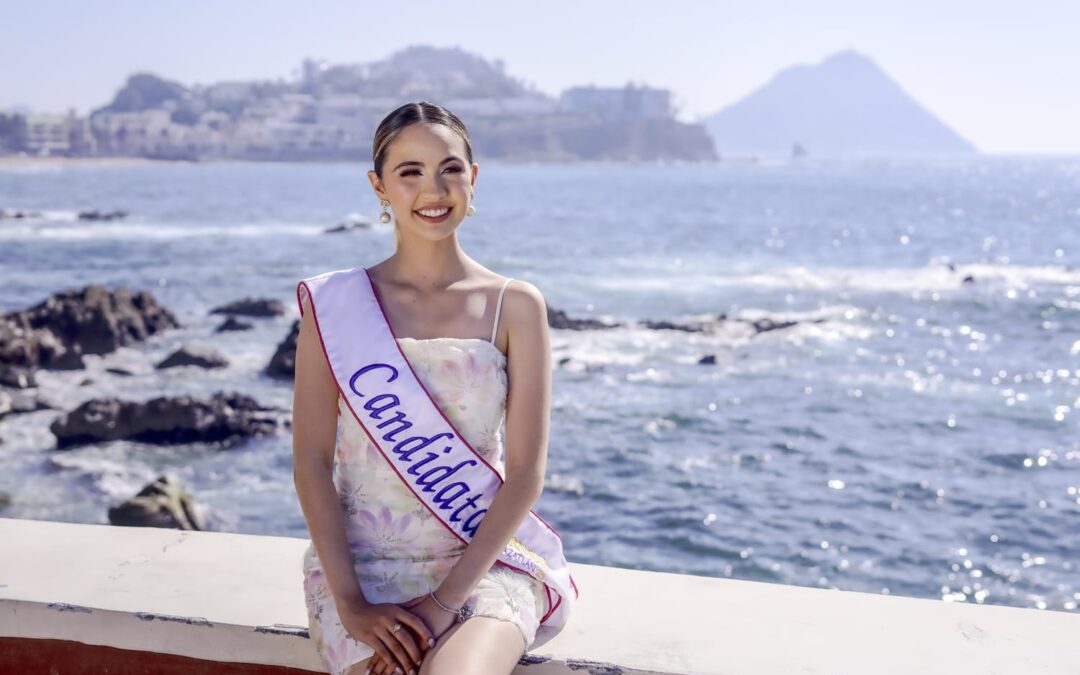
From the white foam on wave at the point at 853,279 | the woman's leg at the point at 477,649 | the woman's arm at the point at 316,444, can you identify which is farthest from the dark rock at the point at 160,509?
the white foam on wave at the point at 853,279

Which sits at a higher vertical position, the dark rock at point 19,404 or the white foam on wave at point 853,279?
the white foam on wave at point 853,279

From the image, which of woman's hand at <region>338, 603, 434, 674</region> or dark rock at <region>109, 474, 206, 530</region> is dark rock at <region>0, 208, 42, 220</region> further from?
woman's hand at <region>338, 603, 434, 674</region>

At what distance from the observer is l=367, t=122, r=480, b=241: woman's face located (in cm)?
204

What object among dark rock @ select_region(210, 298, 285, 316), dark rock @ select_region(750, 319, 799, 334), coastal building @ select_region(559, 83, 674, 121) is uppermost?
coastal building @ select_region(559, 83, 674, 121)

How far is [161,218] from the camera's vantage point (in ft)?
166

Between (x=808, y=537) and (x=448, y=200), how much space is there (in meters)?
8.43

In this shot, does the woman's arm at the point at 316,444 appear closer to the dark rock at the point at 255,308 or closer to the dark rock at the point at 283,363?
the dark rock at the point at 283,363

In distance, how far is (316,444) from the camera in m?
2.01

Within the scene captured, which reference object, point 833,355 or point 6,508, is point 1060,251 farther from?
point 6,508

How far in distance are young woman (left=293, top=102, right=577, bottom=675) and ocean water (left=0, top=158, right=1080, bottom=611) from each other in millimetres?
7212

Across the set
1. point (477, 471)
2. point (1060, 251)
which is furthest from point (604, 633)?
point (1060, 251)

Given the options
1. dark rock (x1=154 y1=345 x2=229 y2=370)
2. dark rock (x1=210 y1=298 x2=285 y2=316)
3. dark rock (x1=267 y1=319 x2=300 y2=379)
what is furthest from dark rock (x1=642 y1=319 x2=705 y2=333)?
dark rock (x1=154 y1=345 x2=229 y2=370)

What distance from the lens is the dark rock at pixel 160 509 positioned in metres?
8.36

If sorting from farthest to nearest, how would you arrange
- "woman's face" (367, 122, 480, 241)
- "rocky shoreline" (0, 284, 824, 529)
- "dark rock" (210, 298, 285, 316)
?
"dark rock" (210, 298, 285, 316) → "rocky shoreline" (0, 284, 824, 529) → "woman's face" (367, 122, 480, 241)
